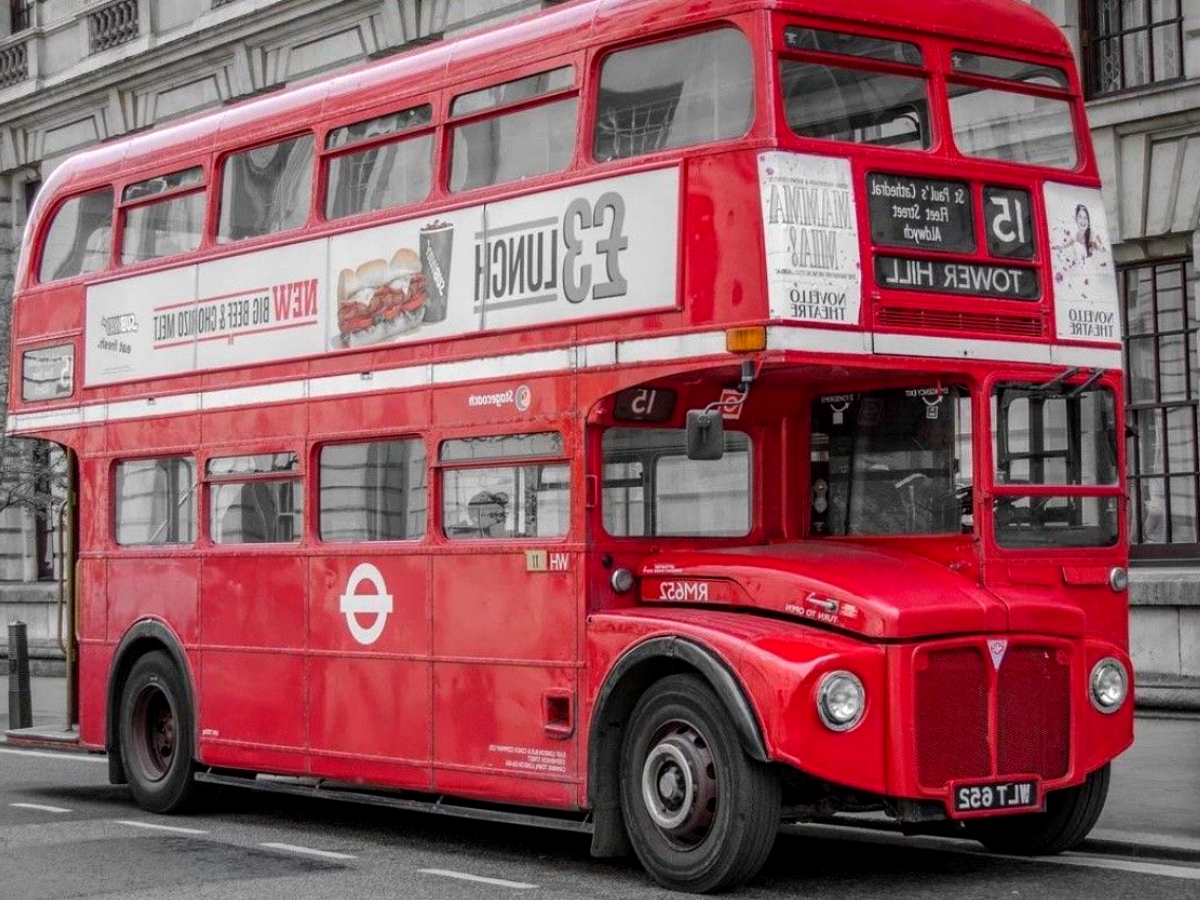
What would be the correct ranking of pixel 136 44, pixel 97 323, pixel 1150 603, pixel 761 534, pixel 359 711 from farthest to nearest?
pixel 136 44 → pixel 1150 603 → pixel 97 323 → pixel 359 711 → pixel 761 534

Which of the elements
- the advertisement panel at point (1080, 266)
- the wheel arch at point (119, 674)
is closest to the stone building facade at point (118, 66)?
the wheel arch at point (119, 674)

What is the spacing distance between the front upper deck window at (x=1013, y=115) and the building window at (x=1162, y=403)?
24.1 ft

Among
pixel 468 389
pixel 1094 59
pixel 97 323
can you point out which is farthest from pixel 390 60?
pixel 1094 59

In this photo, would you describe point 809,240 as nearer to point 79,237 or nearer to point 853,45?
point 853,45

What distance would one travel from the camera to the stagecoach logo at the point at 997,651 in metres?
10.7

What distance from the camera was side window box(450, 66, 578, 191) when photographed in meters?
12.0

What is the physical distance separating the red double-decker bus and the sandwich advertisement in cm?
3

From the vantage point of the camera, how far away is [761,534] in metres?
11.9

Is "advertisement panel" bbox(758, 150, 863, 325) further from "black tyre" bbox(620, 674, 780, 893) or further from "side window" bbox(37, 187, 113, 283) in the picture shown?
"side window" bbox(37, 187, 113, 283)

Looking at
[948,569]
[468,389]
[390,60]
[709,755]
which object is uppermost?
[390,60]

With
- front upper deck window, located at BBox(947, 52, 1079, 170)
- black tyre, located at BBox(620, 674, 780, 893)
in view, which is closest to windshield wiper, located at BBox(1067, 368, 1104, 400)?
front upper deck window, located at BBox(947, 52, 1079, 170)

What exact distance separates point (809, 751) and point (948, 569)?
137 cm

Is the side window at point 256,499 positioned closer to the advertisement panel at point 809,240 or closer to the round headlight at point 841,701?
the advertisement panel at point 809,240

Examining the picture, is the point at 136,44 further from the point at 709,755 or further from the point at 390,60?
the point at 709,755
